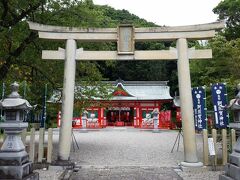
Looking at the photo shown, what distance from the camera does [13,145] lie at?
23.4 feet

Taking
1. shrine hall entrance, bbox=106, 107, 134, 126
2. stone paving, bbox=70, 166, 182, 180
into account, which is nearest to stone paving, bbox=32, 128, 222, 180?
stone paving, bbox=70, 166, 182, 180

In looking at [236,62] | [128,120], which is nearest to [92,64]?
[236,62]

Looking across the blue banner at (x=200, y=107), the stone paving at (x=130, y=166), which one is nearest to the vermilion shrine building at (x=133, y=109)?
the stone paving at (x=130, y=166)

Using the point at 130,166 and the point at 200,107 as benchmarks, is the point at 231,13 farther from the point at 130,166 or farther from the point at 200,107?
the point at 130,166

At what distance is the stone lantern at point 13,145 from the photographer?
6.83 meters

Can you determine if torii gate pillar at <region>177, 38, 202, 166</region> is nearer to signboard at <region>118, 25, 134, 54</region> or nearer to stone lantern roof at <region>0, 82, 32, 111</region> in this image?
signboard at <region>118, 25, 134, 54</region>

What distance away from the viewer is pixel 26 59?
41.5ft

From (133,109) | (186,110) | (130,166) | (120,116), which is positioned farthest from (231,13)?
(130,166)

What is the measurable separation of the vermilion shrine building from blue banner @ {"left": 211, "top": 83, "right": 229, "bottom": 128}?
2225 centimetres

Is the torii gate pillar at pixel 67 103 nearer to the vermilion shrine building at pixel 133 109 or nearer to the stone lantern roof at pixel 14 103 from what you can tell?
the stone lantern roof at pixel 14 103

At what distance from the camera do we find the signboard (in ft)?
33.7

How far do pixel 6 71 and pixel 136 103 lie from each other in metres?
25.0

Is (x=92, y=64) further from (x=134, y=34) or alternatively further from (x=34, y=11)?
(x=134, y=34)

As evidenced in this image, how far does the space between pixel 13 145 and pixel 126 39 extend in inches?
205
